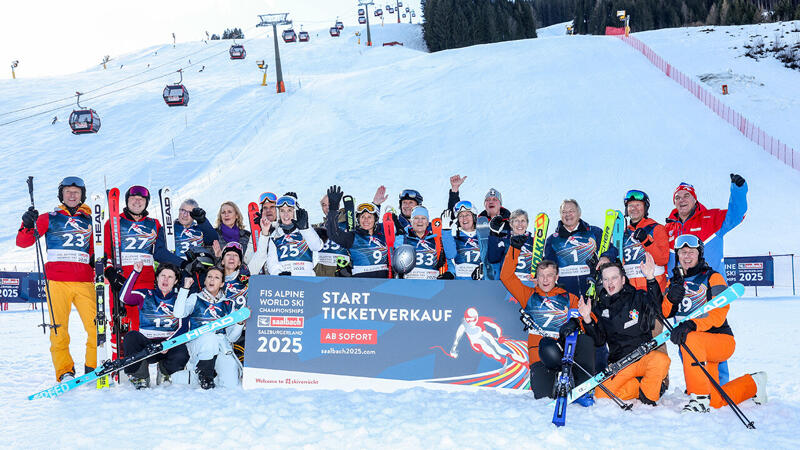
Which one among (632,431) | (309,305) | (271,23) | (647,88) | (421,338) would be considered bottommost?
(632,431)

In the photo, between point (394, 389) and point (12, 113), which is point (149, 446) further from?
point (12, 113)

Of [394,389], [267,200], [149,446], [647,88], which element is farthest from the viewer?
[647,88]

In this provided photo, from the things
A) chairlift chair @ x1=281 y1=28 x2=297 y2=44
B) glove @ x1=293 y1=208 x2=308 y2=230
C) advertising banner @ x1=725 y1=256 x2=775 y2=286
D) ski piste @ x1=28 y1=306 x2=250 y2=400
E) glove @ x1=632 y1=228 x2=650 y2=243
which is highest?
chairlift chair @ x1=281 y1=28 x2=297 y2=44

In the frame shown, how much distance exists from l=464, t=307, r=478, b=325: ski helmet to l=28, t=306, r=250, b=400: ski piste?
1.73 metres

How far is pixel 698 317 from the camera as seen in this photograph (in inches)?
171

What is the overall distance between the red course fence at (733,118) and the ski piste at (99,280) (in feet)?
64.3

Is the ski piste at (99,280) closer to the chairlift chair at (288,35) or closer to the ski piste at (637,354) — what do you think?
the ski piste at (637,354)

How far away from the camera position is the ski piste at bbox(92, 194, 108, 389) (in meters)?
5.04

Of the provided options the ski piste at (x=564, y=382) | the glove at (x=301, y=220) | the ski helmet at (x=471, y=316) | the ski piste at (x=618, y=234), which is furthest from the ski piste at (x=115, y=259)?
the ski piste at (x=618, y=234)

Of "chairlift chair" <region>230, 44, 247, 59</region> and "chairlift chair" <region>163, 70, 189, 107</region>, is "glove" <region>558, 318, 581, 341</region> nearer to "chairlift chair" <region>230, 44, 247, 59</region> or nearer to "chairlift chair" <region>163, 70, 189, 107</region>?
"chairlift chair" <region>163, 70, 189, 107</region>

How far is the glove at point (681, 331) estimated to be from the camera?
414 cm

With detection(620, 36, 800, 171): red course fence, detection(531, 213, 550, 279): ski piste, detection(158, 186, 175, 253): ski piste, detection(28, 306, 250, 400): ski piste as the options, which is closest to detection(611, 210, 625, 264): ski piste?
detection(531, 213, 550, 279): ski piste

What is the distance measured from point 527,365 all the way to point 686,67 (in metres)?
30.3

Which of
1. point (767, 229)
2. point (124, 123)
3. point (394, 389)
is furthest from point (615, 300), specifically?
point (124, 123)
